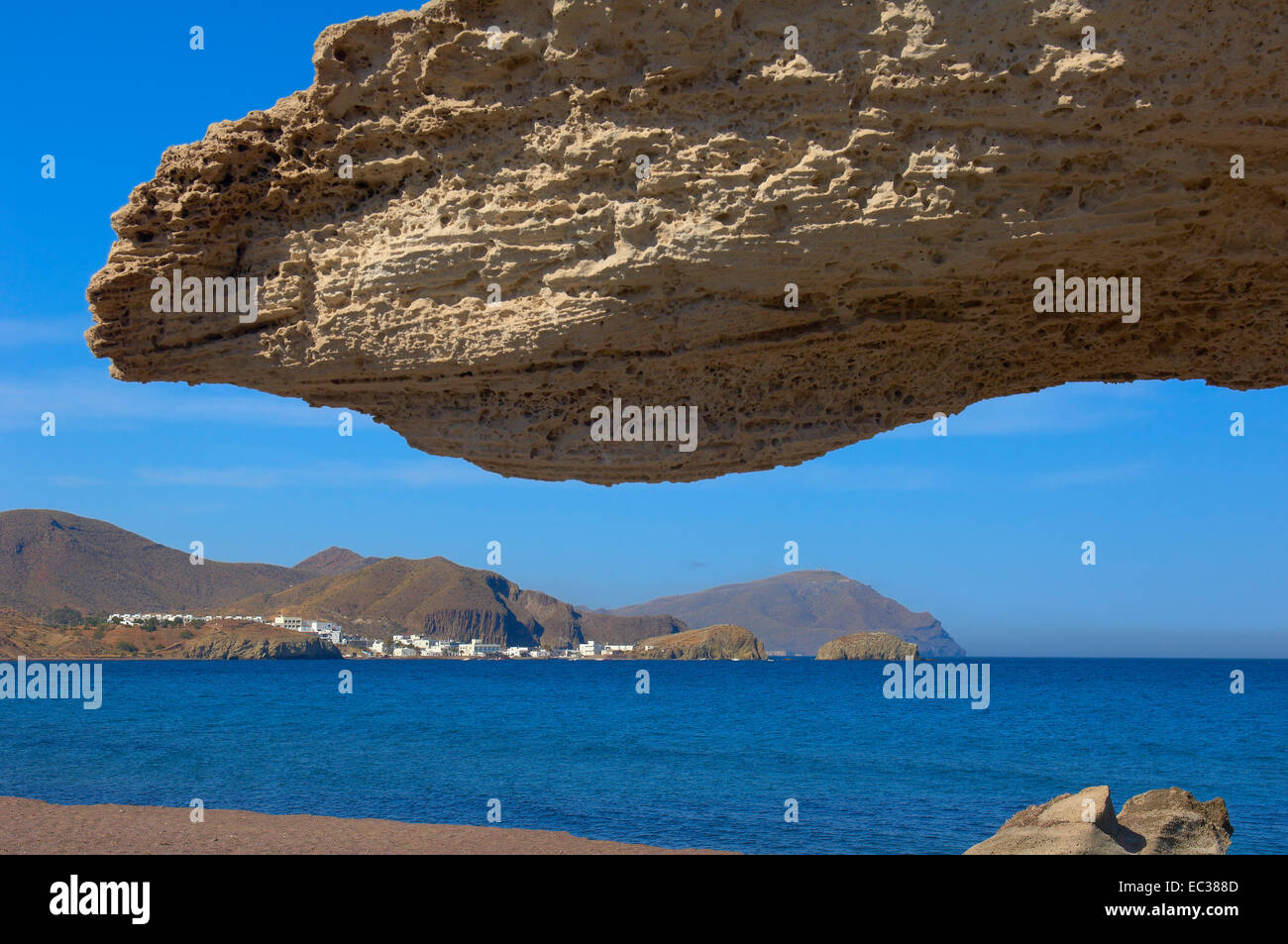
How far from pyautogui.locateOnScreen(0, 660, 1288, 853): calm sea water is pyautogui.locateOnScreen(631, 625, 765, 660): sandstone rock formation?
196ft

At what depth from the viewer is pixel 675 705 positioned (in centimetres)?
5447

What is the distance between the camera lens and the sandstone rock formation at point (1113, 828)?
10406mm

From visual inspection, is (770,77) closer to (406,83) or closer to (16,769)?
(406,83)

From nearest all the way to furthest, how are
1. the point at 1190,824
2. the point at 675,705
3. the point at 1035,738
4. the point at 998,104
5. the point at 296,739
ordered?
the point at 998,104, the point at 1190,824, the point at 296,739, the point at 1035,738, the point at 675,705

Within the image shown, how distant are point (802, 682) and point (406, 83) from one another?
3004 inches

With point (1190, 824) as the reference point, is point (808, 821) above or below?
below

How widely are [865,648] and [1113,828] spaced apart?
4549 inches

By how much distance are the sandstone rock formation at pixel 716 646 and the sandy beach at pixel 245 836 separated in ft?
361

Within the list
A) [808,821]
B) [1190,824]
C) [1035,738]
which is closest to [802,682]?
[1035,738]
